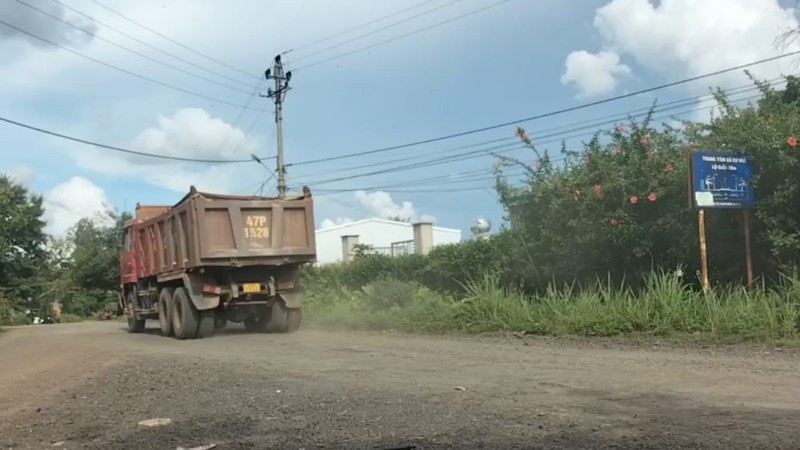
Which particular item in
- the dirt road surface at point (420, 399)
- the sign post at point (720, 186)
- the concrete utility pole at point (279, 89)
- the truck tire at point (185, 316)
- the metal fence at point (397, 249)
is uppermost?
the concrete utility pole at point (279, 89)

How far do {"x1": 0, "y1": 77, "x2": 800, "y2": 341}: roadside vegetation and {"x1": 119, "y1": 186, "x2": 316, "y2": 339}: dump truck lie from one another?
2.04 meters

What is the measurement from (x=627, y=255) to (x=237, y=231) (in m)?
7.82

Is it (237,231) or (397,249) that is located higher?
(237,231)

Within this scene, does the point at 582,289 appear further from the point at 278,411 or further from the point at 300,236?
the point at 278,411

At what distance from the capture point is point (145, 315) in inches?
809

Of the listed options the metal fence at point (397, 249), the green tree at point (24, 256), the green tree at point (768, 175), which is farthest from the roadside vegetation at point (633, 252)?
the green tree at point (24, 256)

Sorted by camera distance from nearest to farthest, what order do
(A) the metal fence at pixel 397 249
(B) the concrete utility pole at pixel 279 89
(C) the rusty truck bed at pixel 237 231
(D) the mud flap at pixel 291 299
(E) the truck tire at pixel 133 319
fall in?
(C) the rusty truck bed at pixel 237 231, (D) the mud flap at pixel 291 299, (E) the truck tire at pixel 133 319, (A) the metal fence at pixel 397 249, (B) the concrete utility pole at pixel 279 89

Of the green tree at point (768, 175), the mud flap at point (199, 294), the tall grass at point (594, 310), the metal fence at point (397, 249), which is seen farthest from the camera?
the metal fence at point (397, 249)

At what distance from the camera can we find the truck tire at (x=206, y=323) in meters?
16.6

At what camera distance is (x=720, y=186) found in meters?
12.4

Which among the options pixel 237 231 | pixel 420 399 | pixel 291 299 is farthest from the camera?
pixel 291 299

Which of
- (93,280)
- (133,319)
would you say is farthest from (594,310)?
(93,280)

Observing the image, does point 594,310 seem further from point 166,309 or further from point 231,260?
point 166,309

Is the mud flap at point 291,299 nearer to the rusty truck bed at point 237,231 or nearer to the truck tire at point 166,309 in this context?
the rusty truck bed at point 237,231
